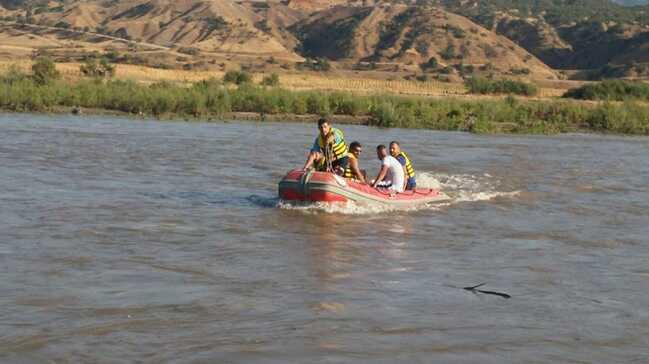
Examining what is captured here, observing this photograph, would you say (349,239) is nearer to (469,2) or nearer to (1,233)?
(1,233)

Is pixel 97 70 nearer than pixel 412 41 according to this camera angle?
Yes

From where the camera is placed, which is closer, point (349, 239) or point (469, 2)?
point (349, 239)

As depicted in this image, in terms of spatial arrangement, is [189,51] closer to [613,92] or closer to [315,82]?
[315,82]

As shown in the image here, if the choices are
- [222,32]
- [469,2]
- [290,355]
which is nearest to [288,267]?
[290,355]

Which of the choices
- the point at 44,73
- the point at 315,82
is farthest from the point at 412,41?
the point at 44,73

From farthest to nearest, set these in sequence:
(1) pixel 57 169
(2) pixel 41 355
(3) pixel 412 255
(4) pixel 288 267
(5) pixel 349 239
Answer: (1) pixel 57 169, (5) pixel 349 239, (3) pixel 412 255, (4) pixel 288 267, (2) pixel 41 355

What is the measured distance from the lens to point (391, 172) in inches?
649

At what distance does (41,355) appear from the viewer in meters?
7.76

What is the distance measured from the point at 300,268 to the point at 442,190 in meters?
8.58

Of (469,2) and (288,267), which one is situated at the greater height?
(469,2)

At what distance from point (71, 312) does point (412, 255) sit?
470 cm

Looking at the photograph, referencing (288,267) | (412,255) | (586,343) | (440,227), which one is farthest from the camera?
(440,227)

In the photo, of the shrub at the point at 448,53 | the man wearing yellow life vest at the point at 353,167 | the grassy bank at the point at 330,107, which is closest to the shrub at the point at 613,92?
the grassy bank at the point at 330,107

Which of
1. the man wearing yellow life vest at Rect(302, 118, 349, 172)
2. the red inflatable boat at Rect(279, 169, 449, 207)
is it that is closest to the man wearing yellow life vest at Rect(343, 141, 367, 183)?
the man wearing yellow life vest at Rect(302, 118, 349, 172)
